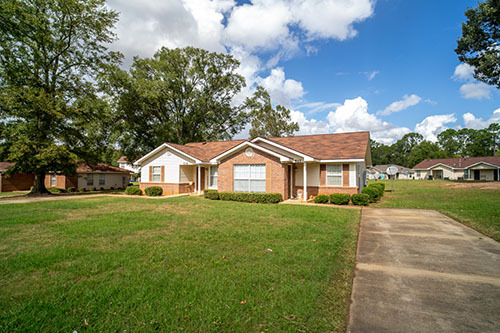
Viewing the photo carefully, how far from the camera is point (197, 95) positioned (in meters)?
32.7

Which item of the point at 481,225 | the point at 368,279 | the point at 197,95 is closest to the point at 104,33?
the point at 197,95

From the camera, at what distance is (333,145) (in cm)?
1858

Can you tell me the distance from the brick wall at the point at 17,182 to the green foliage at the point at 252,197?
27.6 m

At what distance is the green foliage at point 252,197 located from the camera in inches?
597

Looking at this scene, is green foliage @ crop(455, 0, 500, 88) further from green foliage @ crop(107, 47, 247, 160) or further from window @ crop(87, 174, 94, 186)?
window @ crop(87, 174, 94, 186)

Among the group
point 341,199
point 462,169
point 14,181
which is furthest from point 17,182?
point 462,169

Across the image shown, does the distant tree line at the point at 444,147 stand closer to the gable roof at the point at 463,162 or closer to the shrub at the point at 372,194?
the gable roof at the point at 463,162

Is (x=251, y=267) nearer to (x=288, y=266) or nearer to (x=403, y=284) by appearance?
(x=288, y=266)

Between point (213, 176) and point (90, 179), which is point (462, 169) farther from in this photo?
point (90, 179)

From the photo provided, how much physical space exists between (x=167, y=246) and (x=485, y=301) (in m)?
6.25

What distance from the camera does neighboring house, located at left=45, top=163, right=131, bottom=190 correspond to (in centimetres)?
2792

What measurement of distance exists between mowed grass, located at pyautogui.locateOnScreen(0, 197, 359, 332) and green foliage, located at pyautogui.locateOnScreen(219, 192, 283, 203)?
696 cm

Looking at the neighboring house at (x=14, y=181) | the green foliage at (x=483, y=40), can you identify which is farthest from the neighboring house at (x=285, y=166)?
the neighboring house at (x=14, y=181)

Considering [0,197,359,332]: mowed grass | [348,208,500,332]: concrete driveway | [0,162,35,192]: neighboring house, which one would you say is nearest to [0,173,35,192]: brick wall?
[0,162,35,192]: neighboring house
